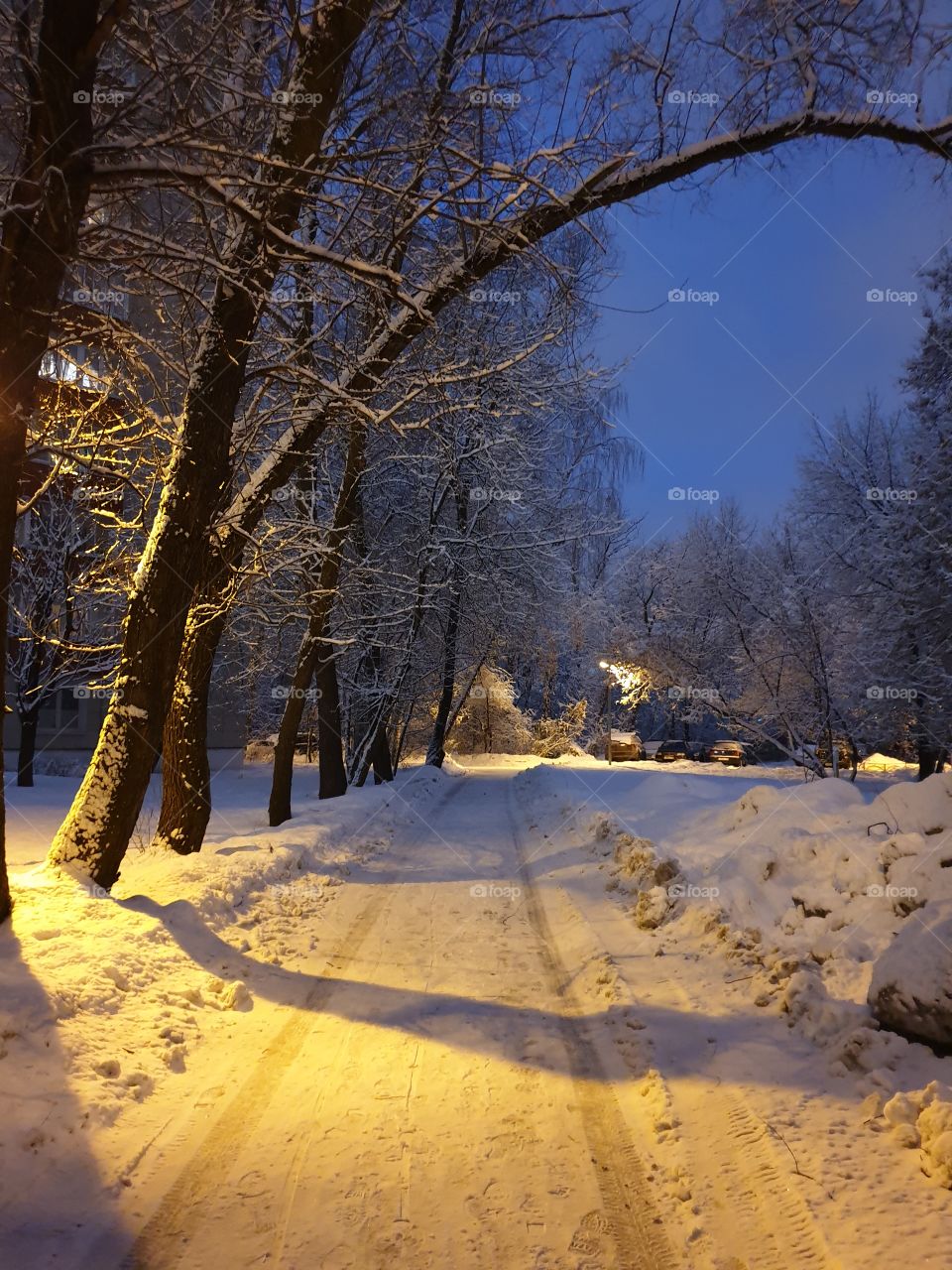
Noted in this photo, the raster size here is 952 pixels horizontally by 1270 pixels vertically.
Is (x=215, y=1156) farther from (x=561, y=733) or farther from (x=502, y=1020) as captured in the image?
(x=561, y=733)

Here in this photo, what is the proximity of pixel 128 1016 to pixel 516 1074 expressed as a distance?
7.49ft

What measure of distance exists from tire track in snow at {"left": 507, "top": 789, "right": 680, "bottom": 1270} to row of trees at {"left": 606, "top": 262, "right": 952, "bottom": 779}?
11298 millimetres

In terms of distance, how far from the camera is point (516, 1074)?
4262mm

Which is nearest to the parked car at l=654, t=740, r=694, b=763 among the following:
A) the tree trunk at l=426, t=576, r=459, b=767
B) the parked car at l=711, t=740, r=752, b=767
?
the parked car at l=711, t=740, r=752, b=767

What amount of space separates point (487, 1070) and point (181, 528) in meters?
4.86

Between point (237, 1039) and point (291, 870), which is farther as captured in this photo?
point (291, 870)

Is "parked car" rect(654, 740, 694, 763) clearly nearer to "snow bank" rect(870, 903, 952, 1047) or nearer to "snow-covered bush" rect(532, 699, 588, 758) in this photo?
"snow-covered bush" rect(532, 699, 588, 758)

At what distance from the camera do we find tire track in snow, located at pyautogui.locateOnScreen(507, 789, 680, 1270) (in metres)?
2.88

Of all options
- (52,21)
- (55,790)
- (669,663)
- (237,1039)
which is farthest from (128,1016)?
(669,663)

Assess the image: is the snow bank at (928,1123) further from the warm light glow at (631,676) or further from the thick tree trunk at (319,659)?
the warm light glow at (631,676)

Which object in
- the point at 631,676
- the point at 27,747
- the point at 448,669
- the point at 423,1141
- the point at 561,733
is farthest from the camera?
the point at 561,733

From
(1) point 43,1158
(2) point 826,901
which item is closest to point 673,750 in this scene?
(2) point 826,901

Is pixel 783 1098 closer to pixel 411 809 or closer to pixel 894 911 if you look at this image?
pixel 894 911

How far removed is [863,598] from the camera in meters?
19.4
